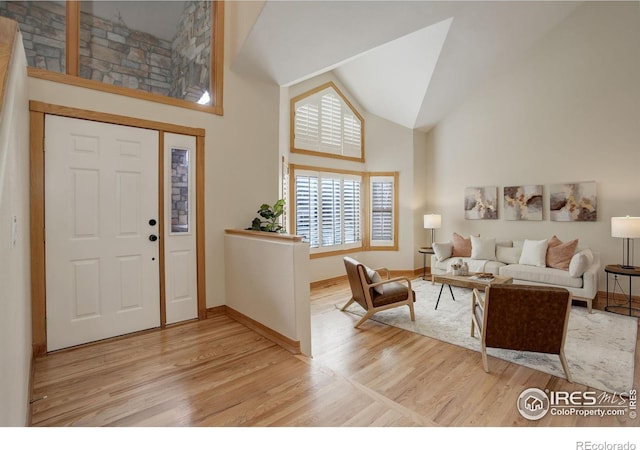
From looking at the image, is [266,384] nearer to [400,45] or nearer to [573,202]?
[400,45]

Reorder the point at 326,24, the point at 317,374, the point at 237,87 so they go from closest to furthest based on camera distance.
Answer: the point at 317,374, the point at 326,24, the point at 237,87

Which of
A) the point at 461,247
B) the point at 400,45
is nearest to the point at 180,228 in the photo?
A: the point at 400,45

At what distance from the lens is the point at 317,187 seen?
20.8 ft

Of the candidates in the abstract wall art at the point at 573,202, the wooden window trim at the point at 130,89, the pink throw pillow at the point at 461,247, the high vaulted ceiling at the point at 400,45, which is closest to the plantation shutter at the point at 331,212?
the high vaulted ceiling at the point at 400,45

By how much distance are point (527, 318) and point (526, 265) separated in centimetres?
302

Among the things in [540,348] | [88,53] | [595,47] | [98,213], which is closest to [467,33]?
[595,47]

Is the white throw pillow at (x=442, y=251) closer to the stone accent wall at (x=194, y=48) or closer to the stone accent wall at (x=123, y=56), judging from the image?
the stone accent wall at (x=194, y=48)

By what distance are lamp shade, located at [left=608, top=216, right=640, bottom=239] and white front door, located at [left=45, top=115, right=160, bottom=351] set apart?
5883 millimetres

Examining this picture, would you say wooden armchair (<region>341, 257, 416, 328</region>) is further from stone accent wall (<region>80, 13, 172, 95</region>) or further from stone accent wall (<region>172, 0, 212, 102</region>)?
stone accent wall (<region>80, 13, 172, 95</region>)

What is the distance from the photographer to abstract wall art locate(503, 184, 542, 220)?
5840 millimetres

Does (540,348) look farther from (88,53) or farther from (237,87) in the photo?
(88,53)

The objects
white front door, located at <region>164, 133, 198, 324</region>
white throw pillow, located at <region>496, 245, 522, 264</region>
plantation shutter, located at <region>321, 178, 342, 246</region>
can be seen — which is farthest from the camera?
plantation shutter, located at <region>321, 178, 342, 246</region>

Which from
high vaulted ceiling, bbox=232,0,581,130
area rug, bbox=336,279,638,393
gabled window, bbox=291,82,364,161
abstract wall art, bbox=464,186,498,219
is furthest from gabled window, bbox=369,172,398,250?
area rug, bbox=336,279,638,393

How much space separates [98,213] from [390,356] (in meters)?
3.19
